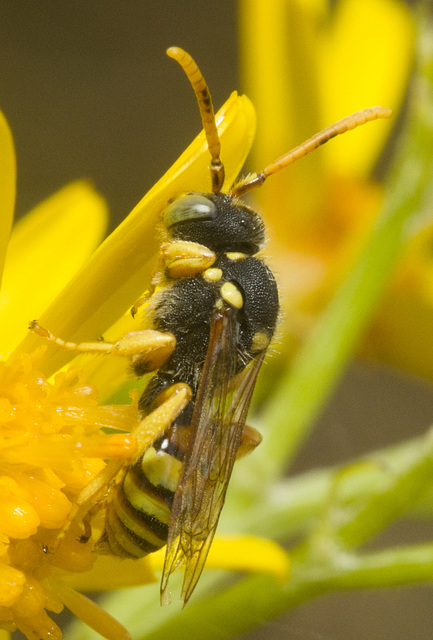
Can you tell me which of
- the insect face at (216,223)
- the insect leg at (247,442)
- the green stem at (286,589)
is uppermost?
the insect face at (216,223)

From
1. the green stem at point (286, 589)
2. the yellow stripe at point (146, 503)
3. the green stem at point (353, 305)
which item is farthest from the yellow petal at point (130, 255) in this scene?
the green stem at point (353, 305)

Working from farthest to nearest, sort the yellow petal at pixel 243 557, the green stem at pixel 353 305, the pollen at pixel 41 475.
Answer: the green stem at pixel 353 305, the yellow petal at pixel 243 557, the pollen at pixel 41 475

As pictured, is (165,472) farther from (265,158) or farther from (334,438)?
(334,438)

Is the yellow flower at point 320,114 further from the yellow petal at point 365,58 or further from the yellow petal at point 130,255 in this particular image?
the yellow petal at point 130,255

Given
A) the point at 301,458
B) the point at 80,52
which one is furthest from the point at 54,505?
the point at 301,458

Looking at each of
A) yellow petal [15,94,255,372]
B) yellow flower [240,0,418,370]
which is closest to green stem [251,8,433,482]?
yellow flower [240,0,418,370]

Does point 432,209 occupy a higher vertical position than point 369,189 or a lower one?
higher

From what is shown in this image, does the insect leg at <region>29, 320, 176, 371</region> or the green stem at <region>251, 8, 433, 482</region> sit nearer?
the insect leg at <region>29, 320, 176, 371</region>

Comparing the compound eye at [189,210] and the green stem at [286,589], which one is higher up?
the compound eye at [189,210]

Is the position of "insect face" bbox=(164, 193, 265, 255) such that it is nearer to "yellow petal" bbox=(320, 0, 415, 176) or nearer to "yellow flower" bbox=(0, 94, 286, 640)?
"yellow flower" bbox=(0, 94, 286, 640)
